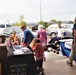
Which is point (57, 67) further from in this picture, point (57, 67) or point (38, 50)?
point (38, 50)

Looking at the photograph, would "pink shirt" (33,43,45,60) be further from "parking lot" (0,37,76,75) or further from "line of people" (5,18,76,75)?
"parking lot" (0,37,76,75)

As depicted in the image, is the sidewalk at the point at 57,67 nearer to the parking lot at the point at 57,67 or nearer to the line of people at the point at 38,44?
the parking lot at the point at 57,67

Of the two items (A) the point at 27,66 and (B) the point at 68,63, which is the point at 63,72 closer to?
(B) the point at 68,63

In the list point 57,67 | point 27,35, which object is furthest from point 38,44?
point 57,67

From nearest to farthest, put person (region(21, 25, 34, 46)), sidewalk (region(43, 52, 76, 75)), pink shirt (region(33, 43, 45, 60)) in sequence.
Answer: pink shirt (region(33, 43, 45, 60)), sidewalk (region(43, 52, 76, 75)), person (region(21, 25, 34, 46))

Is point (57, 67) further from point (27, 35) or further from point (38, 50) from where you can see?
point (38, 50)

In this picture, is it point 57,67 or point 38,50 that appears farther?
point 57,67

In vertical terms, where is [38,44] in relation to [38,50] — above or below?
above

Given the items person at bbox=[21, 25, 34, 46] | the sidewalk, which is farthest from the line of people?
the sidewalk

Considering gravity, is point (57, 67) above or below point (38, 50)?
below

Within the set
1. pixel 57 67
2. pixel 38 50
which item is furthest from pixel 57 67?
pixel 38 50

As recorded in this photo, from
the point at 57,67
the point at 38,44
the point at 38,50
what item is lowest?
the point at 57,67

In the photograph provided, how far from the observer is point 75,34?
273 inches

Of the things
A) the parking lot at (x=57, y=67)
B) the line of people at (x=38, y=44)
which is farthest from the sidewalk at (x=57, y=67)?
the line of people at (x=38, y=44)
